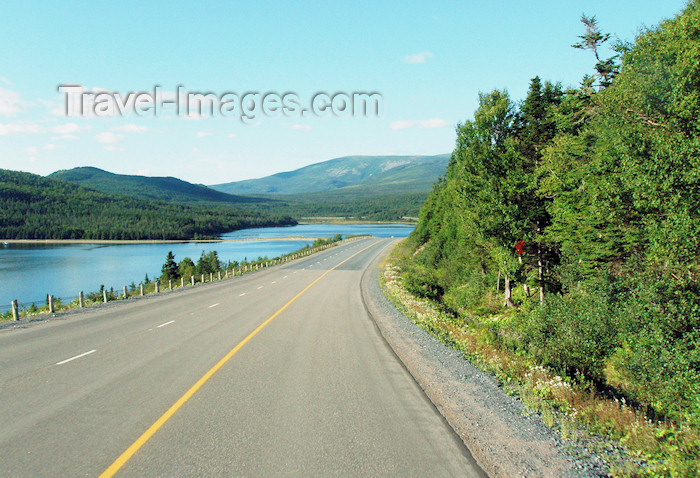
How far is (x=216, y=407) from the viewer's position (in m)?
6.76

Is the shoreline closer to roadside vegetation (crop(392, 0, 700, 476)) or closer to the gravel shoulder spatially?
roadside vegetation (crop(392, 0, 700, 476))

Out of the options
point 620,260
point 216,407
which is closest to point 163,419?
point 216,407

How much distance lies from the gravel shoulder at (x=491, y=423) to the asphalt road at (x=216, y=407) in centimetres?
26

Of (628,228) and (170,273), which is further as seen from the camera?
(170,273)

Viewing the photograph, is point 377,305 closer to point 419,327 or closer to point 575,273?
point 419,327

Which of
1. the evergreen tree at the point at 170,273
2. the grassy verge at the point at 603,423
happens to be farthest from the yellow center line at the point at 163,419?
the evergreen tree at the point at 170,273

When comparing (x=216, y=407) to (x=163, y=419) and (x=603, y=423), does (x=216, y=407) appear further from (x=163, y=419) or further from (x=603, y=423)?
(x=603, y=423)

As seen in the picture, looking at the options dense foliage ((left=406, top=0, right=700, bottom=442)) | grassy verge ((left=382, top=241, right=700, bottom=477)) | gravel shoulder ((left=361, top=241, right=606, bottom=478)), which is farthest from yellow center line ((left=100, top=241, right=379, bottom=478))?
dense foliage ((left=406, top=0, right=700, bottom=442))

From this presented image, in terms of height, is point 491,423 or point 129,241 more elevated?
point 491,423

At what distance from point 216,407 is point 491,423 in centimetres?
390

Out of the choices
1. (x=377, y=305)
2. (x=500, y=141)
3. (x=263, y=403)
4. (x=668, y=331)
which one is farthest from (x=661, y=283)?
(x=500, y=141)

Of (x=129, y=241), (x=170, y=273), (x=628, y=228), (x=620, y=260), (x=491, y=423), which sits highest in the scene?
(x=628, y=228)

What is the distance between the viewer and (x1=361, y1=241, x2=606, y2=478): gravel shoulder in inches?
191

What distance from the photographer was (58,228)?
567 ft
